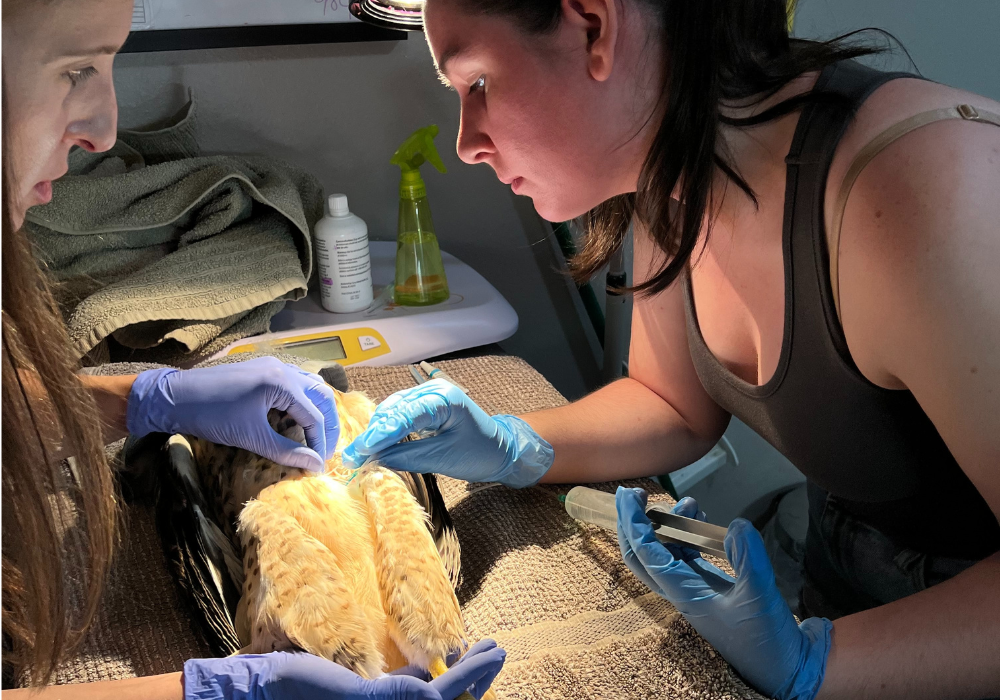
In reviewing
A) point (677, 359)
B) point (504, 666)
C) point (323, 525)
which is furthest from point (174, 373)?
point (677, 359)

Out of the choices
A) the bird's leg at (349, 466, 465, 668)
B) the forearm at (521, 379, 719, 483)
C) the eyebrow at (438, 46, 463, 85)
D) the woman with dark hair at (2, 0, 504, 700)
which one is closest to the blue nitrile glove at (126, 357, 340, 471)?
the woman with dark hair at (2, 0, 504, 700)

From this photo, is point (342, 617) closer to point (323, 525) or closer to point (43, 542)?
point (323, 525)

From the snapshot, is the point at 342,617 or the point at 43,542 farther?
the point at 342,617

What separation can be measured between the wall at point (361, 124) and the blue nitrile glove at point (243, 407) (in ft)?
3.79

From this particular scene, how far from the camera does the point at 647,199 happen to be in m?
1.03

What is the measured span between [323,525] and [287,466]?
126 mm

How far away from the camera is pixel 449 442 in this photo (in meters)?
1.16

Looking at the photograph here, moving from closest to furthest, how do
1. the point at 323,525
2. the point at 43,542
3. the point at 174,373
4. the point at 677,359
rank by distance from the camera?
1. the point at 43,542
2. the point at 323,525
3. the point at 174,373
4. the point at 677,359

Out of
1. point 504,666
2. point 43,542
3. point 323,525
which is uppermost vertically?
point 43,542

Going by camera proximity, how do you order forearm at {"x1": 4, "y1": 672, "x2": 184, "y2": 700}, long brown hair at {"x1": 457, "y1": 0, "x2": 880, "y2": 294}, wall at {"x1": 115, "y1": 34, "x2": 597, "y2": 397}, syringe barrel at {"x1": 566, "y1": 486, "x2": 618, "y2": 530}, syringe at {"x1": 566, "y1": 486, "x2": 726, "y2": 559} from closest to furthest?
1. forearm at {"x1": 4, "y1": 672, "x2": 184, "y2": 700}
2. long brown hair at {"x1": 457, "y1": 0, "x2": 880, "y2": 294}
3. syringe at {"x1": 566, "y1": 486, "x2": 726, "y2": 559}
4. syringe barrel at {"x1": 566, "y1": 486, "x2": 618, "y2": 530}
5. wall at {"x1": 115, "y1": 34, "x2": 597, "y2": 397}

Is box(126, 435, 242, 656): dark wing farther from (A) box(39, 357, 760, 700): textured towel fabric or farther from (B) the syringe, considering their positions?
(B) the syringe

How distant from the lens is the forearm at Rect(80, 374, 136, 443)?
1.17m

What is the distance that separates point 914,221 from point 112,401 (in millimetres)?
1105

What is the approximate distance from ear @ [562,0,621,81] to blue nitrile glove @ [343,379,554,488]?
501 mm
